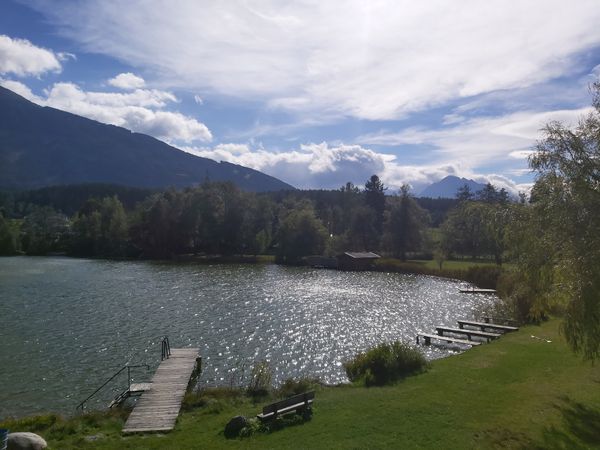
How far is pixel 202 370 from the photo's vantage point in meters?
28.3

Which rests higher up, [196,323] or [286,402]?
[286,402]

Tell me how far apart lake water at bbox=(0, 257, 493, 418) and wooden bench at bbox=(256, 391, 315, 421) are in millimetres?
7924

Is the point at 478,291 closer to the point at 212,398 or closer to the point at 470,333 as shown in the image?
the point at 470,333

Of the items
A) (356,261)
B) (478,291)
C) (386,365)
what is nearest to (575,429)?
(386,365)

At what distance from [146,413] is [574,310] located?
16931 millimetres

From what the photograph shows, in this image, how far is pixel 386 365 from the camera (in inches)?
965

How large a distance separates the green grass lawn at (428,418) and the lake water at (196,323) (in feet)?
17.7

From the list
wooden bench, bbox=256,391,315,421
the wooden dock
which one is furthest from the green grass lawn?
wooden bench, bbox=256,391,315,421

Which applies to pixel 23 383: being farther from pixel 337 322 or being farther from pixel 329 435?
pixel 337 322

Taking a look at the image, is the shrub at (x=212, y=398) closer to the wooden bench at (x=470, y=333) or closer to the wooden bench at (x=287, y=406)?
the wooden bench at (x=287, y=406)

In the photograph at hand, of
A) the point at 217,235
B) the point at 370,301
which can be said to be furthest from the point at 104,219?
the point at 370,301

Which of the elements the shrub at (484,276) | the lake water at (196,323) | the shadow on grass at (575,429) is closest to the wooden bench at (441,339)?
the lake water at (196,323)

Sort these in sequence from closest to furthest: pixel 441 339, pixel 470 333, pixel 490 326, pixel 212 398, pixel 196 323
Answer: pixel 212 398 → pixel 441 339 → pixel 470 333 → pixel 490 326 → pixel 196 323

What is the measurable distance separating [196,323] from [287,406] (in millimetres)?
23875
